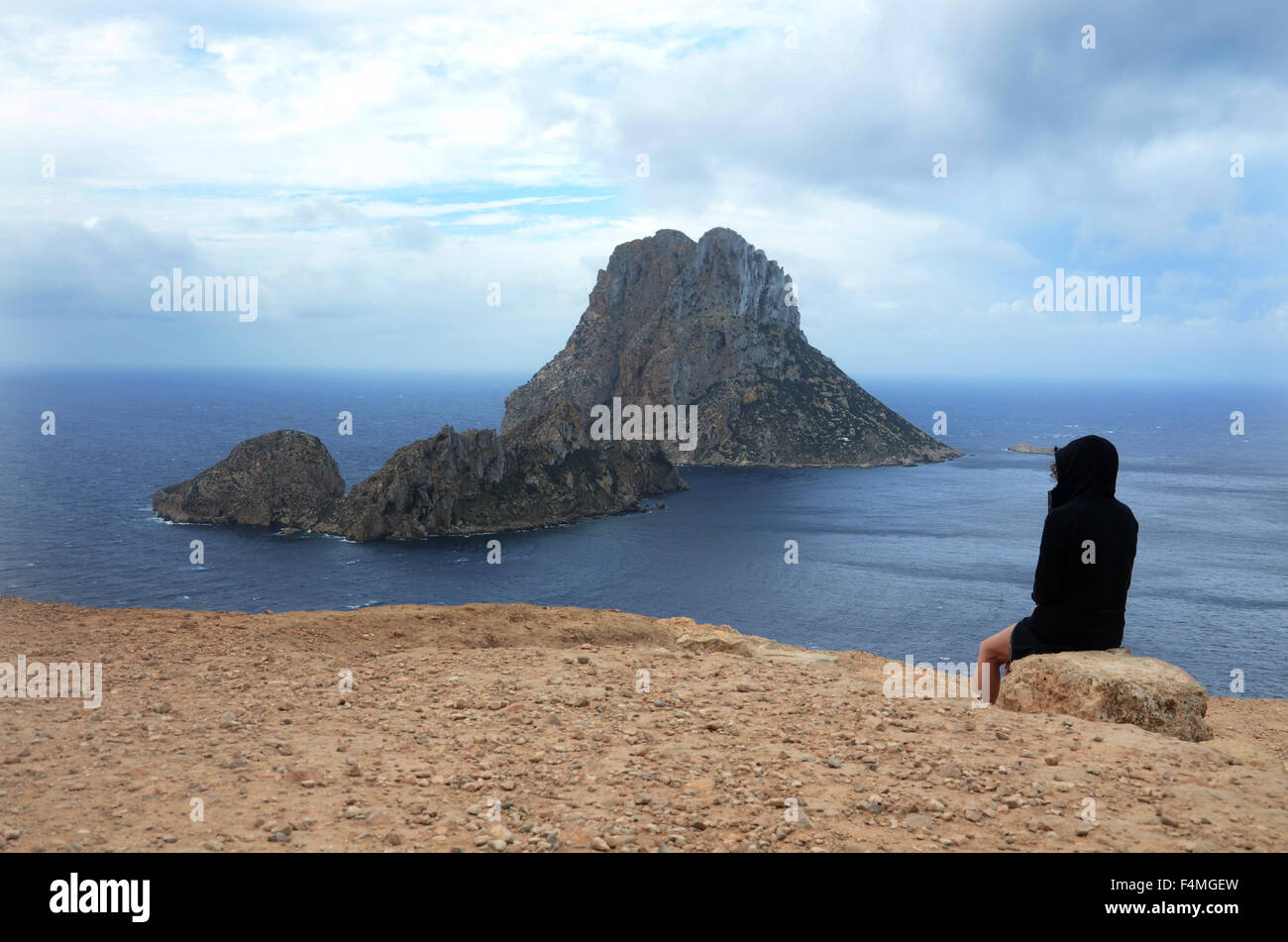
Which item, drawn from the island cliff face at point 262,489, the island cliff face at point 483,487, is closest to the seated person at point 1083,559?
the island cliff face at point 483,487

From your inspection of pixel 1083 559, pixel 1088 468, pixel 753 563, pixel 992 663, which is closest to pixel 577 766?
pixel 992 663

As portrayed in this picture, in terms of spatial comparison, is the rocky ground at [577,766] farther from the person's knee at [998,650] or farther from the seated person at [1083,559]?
the seated person at [1083,559]

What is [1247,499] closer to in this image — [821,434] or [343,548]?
[821,434]

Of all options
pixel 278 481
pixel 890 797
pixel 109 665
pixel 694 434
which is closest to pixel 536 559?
pixel 278 481

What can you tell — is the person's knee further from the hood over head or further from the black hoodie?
the hood over head

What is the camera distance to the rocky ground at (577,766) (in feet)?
21.6

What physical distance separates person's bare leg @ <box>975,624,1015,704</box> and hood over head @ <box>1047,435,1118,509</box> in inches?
78.2

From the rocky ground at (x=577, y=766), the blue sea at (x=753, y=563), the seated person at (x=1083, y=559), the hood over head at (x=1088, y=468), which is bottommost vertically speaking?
the blue sea at (x=753, y=563)

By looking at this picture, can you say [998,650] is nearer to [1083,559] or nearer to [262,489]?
[1083,559]

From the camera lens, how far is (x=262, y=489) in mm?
103125

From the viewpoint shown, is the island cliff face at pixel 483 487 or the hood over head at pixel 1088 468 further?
the island cliff face at pixel 483 487

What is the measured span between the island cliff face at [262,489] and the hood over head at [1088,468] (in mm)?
100093

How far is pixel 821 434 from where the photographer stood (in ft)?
622

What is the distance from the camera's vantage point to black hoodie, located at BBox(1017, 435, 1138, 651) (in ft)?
31.8
